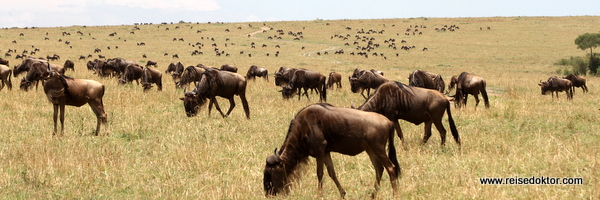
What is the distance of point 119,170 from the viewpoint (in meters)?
7.55

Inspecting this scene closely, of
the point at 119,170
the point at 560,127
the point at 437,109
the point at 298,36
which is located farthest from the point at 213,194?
the point at 298,36

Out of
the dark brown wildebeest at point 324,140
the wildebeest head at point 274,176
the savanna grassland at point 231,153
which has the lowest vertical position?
the savanna grassland at point 231,153

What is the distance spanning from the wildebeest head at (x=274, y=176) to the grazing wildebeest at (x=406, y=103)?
3039 mm

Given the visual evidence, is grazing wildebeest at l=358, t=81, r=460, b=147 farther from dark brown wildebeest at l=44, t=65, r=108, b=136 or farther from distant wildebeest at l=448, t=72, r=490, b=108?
distant wildebeest at l=448, t=72, r=490, b=108

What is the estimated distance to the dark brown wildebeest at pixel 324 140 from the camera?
5.89 m

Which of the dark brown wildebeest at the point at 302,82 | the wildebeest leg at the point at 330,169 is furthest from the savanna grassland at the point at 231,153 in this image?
the dark brown wildebeest at the point at 302,82

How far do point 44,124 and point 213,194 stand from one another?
705 cm

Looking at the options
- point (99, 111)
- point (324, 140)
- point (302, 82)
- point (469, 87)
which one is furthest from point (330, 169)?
point (302, 82)

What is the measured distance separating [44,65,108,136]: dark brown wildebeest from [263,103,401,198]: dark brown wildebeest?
6074 millimetres

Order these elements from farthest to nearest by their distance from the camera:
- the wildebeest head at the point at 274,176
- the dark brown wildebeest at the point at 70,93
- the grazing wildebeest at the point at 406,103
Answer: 1. the dark brown wildebeest at the point at 70,93
2. the grazing wildebeest at the point at 406,103
3. the wildebeest head at the point at 274,176

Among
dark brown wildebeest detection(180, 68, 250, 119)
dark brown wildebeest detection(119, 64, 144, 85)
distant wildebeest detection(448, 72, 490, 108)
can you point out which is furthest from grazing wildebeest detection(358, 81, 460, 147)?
dark brown wildebeest detection(119, 64, 144, 85)

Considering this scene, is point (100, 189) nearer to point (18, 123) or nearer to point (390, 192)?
point (390, 192)

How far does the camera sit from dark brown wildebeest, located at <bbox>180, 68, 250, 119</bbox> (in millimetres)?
12914

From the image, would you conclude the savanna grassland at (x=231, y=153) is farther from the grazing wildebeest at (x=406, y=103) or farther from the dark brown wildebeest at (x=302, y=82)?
the dark brown wildebeest at (x=302, y=82)
